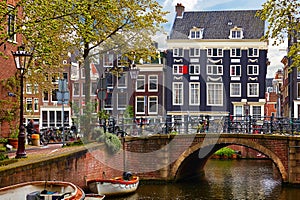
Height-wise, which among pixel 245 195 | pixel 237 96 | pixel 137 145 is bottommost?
pixel 245 195

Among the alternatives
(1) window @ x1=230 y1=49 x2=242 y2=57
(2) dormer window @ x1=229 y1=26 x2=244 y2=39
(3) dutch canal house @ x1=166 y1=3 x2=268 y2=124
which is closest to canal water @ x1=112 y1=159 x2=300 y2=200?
(3) dutch canal house @ x1=166 y1=3 x2=268 y2=124

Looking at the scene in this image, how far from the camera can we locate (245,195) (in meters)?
20.4

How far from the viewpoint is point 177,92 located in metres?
49.8

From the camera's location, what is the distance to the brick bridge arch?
2323cm

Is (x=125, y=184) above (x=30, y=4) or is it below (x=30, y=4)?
below

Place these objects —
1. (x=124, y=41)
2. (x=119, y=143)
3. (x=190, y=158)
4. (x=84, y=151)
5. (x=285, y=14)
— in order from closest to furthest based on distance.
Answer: (x=285, y=14) → (x=84, y=151) → (x=119, y=143) → (x=124, y=41) → (x=190, y=158)

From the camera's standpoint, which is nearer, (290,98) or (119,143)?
(119,143)

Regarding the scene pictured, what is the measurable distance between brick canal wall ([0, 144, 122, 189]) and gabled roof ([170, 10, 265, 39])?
100 feet

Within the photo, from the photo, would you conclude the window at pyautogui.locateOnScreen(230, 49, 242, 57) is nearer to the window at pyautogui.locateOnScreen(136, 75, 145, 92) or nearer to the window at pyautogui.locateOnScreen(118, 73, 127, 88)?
the window at pyautogui.locateOnScreen(136, 75, 145, 92)

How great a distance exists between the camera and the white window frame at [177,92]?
49.4 meters

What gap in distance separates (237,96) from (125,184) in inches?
1228

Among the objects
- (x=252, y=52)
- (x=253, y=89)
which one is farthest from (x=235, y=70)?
(x=253, y=89)

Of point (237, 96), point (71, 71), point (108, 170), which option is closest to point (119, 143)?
point (108, 170)

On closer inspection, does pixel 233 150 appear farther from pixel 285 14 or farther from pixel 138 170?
pixel 285 14
